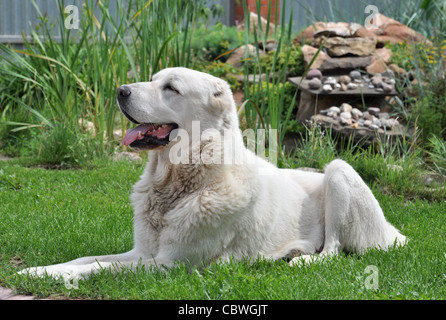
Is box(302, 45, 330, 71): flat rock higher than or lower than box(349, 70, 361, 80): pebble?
higher

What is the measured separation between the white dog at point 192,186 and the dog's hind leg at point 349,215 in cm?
20

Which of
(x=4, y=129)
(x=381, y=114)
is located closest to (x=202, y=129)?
(x=381, y=114)

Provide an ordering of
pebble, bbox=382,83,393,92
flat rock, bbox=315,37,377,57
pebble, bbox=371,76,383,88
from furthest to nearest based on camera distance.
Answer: flat rock, bbox=315,37,377,57
pebble, bbox=371,76,383,88
pebble, bbox=382,83,393,92

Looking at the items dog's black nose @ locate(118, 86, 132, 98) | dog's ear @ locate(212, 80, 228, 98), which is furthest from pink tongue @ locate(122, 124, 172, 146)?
dog's ear @ locate(212, 80, 228, 98)

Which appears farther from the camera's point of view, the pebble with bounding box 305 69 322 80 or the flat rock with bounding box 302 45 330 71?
the flat rock with bounding box 302 45 330 71

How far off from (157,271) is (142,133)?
0.80 meters

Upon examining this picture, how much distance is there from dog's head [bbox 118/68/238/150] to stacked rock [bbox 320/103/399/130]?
4.24 meters

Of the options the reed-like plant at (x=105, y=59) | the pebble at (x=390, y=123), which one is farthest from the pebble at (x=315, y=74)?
the reed-like plant at (x=105, y=59)

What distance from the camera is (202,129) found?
10.1 feet

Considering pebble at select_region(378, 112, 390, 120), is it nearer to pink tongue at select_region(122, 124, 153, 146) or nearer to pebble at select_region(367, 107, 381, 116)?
pebble at select_region(367, 107, 381, 116)

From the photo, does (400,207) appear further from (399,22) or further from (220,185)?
(399,22)

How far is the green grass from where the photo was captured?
267cm

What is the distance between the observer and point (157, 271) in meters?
2.93

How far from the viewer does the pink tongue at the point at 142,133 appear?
3.04 meters
